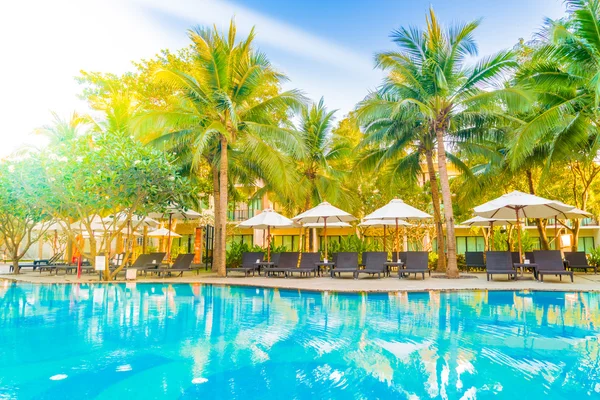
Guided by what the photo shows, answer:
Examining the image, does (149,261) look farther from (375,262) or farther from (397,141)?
(397,141)

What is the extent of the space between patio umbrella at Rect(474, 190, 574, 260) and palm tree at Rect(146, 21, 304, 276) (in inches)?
270

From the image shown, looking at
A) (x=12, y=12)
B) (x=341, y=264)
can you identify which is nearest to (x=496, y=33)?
(x=341, y=264)

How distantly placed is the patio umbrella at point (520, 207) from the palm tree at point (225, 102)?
6.86m

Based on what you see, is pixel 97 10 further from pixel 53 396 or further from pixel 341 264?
pixel 53 396

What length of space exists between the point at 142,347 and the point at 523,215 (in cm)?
1353

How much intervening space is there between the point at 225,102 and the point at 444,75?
7439mm

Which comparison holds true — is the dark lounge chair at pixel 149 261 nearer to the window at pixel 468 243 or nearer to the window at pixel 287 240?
the window at pixel 287 240

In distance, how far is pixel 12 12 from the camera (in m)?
15.0

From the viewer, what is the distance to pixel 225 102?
557 inches

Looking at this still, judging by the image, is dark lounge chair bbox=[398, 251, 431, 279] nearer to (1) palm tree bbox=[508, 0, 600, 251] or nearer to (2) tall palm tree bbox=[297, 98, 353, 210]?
(1) palm tree bbox=[508, 0, 600, 251]

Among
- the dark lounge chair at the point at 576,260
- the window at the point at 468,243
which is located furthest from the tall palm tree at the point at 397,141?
the window at the point at 468,243

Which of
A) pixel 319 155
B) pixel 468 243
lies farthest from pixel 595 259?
pixel 468 243

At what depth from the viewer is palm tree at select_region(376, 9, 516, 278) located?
13055 millimetres

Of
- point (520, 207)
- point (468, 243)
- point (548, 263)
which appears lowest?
point (548, 263)
